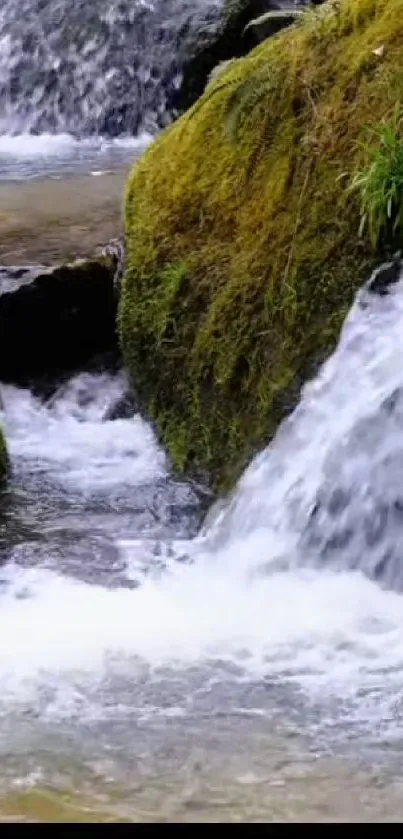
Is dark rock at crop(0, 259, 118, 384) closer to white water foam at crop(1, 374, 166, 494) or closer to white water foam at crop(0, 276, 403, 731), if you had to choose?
white water foam at crop(1, 374, 166, 494)

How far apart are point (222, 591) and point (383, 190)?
152 cm

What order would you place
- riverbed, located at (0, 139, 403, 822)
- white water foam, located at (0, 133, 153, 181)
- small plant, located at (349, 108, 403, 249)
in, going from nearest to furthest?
riverbed, located at (0, 139, 403, 822) → small plant, located at (349, 108, 403, 249) → white water foam, located at (0, 133, 153, 181)

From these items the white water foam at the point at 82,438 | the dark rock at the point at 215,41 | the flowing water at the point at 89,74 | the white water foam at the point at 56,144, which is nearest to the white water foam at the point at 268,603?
the white water foam at the point at 82,438

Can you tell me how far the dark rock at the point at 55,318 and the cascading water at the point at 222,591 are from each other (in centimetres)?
100

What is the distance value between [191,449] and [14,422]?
115 centimetres

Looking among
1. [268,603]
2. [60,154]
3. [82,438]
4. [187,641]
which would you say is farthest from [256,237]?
[60,154]

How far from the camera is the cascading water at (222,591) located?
319 centimetres

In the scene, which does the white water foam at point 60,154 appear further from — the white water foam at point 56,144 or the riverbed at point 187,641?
the riverbed at point 187,641

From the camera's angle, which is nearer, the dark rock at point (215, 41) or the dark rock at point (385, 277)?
the dark rock at point (385, 277)

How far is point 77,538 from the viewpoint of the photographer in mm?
4672

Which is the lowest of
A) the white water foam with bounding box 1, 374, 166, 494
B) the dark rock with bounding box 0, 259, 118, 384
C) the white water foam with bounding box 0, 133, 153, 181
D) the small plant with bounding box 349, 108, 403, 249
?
the white water foam with bounding box 1, 374, 166, 494

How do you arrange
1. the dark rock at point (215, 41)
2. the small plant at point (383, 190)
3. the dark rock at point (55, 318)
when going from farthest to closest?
the dark rock at point (215, 41) < the dark rock at point (55, 318) < the small plant at point (383, 190)

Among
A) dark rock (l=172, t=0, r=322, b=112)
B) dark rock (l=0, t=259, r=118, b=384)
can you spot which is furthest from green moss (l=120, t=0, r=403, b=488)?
dark rock (l=172, t=0, r=322, b=112)

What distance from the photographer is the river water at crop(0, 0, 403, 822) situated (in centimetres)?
284
